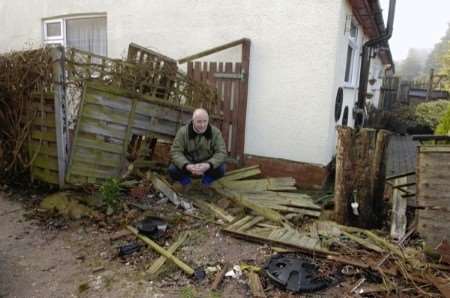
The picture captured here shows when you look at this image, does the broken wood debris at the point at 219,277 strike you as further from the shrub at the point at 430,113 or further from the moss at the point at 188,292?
the shrub at the point at 430,113

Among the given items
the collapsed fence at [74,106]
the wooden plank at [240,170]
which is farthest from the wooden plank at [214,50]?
the wooden plank at [240,170]

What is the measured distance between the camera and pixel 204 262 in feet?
10.1

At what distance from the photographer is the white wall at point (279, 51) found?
4.88 meters

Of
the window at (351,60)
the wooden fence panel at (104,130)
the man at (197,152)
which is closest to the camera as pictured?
the wooden fence panel at (104,130)

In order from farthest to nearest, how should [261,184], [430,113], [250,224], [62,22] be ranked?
[430,113], [62,22], [261,184], [250,224]

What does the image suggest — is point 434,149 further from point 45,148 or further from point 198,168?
point 45,148

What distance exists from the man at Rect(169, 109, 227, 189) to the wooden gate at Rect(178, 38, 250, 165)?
1.21 m

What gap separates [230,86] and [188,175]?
188cm

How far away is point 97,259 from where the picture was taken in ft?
10.3

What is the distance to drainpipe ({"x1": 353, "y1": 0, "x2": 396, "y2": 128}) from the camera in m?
6.40

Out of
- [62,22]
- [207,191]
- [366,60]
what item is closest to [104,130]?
[207,191]

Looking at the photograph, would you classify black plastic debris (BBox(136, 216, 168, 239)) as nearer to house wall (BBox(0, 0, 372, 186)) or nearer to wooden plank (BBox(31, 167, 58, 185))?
wooden plank (BBox(31, 167, 58, 185))

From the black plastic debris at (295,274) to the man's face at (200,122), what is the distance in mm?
1906

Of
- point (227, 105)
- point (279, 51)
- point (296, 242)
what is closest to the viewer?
point (296, 242)
